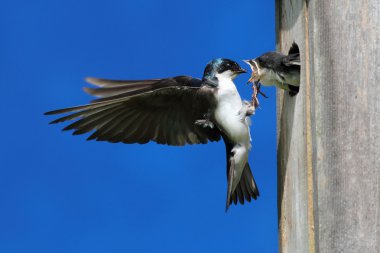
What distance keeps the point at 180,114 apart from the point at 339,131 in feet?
3.55

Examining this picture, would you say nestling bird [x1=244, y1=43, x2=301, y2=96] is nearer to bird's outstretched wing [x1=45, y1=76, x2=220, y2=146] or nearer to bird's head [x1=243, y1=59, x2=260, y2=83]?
bird's head [x1=243, y1=59, x2=260, y2=83]

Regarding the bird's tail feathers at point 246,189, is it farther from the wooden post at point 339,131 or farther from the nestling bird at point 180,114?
the wooden post at point 339,131

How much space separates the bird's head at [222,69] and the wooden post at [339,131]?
598mm

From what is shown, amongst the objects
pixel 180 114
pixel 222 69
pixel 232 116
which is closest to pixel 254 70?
pixel 222 69

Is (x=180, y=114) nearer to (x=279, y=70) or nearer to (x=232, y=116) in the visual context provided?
(x=232, y=116)

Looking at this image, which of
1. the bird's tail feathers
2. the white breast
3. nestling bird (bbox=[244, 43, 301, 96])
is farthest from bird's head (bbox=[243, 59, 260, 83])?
the bird's tail feathers

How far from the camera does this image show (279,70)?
3064 mm

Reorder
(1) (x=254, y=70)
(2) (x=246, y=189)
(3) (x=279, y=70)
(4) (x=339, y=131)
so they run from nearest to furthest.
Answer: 1. (4) (x=339, y=131)
2. (3) (x=279, y=70)
3. (1) (x=254, y=70)
4. (2) (x=246, y=189)

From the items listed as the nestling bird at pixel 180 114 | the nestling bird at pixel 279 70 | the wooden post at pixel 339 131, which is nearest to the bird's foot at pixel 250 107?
the nestling bird at pixel 180 114

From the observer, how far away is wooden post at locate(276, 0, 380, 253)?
7.88 feet

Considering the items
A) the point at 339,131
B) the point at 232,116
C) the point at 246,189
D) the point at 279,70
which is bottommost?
the point at 246,189

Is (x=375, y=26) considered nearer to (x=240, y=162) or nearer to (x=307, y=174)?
(x=307, y=174)

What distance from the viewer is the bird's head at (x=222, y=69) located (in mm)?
3279

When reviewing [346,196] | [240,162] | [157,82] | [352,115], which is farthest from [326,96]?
[157,82]
